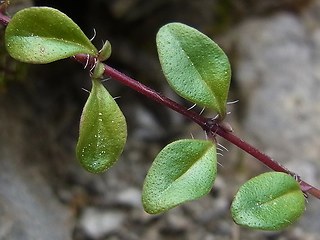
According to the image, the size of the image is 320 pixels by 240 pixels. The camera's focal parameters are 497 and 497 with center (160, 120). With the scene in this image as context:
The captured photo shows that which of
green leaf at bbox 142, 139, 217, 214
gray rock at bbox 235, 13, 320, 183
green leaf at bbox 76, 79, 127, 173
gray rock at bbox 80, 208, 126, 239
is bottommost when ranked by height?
gray rock at bbox 80, 208, 126, 239

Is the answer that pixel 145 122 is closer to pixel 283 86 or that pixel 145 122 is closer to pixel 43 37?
pixel 283 86

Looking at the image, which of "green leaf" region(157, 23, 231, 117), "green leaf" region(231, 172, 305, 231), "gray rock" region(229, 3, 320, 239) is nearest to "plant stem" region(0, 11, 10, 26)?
"green leaf" region(157, 23, 231, 117)

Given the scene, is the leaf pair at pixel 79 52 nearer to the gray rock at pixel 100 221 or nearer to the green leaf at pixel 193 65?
the green leaf at pixel 193 65

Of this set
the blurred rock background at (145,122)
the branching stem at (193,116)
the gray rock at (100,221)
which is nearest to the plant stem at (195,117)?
the branching stem at (193,116)

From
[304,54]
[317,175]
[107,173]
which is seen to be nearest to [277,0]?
[304,54]

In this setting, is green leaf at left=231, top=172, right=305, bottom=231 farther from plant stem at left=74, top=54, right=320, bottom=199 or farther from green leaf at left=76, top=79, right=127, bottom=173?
green leaf at left=76, top=79, right=127, bottom=173

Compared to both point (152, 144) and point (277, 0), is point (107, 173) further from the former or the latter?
point (277, 0)
